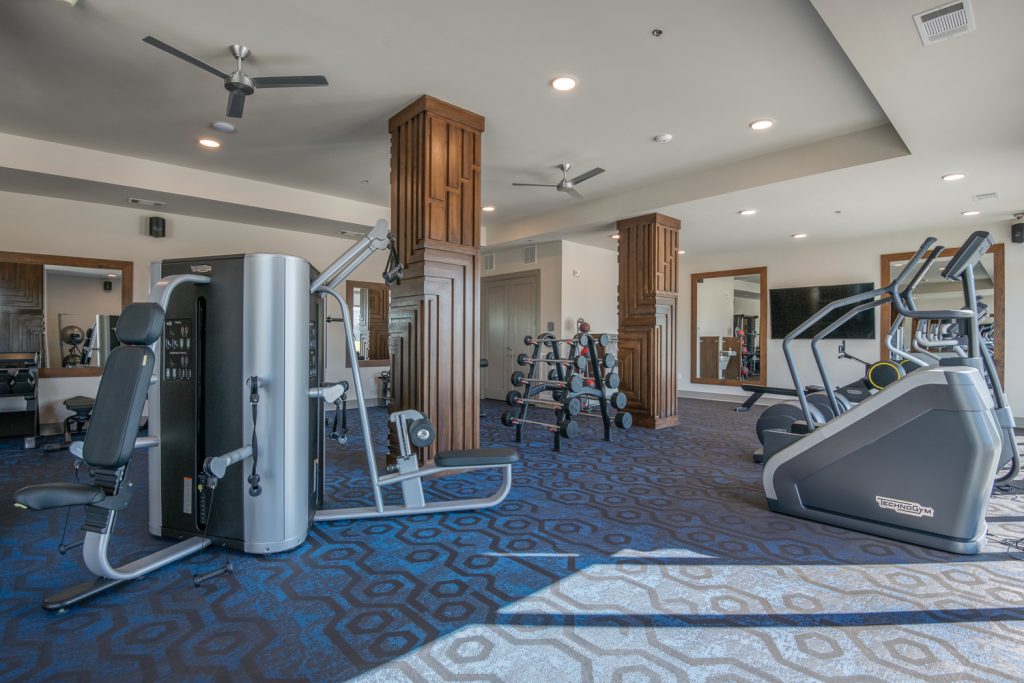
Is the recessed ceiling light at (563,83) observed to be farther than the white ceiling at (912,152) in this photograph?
Yes

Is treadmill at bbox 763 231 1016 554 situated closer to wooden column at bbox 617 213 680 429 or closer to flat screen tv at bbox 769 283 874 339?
wooden column at bbox 617 213 680 429

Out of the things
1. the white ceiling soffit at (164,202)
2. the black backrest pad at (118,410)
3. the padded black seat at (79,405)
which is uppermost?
the white ceiling soffit at (164,202)

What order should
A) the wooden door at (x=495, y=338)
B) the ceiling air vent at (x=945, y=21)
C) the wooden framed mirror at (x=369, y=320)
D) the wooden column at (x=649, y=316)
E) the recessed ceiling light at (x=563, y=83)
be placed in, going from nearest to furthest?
1. the ceiling air vent at (x=945, y=21)
2. the recessed ceiling light at (x=563, y=83)
3. the wooden column at (x=649, y=316)
4. the wooden framed mirror at (x=369, y=320)
5. the wooden door at (x=495, y=338)

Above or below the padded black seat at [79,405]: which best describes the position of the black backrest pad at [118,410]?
above

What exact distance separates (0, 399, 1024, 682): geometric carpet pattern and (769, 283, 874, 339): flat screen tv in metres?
5.48

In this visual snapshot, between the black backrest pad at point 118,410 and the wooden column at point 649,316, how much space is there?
18.4ft

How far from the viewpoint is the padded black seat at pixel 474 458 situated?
3.06 metres

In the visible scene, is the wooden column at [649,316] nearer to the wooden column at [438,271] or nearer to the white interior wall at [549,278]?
the white interior wall at [549,278]

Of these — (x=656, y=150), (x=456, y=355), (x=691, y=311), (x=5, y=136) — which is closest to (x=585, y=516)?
(x=456, y=355)

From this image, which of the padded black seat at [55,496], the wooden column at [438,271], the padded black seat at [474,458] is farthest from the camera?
the wooden column at [438,271]

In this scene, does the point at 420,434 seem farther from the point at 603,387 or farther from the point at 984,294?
the point at 984,294

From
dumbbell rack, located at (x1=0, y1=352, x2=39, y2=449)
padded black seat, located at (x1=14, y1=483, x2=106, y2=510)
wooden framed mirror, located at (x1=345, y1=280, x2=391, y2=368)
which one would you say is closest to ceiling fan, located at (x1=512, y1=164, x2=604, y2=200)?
wooden framed mirror, located at (x1=345, y1=280, x2=391, y2=368)

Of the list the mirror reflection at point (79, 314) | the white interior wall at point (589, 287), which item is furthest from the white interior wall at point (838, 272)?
the mirror reflection at point (79, 314)

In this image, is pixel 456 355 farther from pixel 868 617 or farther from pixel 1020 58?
pixel 1020 58
